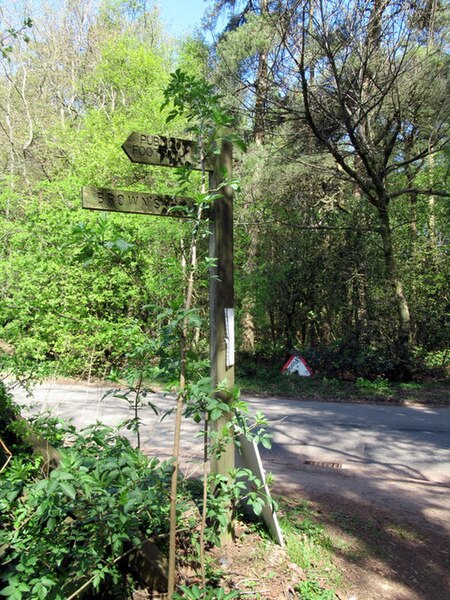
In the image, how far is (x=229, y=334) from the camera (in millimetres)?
3455

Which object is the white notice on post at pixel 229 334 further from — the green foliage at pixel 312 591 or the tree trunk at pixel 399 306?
the tree trunk at pixel 399 306

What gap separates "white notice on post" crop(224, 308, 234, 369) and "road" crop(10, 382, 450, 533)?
0.55 metres

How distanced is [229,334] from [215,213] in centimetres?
87

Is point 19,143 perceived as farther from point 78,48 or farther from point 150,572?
point 150,572

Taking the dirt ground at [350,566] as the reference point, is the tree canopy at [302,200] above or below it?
above

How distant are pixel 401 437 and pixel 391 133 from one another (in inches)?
315

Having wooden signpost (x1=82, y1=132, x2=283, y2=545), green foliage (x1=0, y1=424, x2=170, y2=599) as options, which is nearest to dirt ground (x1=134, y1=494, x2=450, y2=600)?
wooden signpost (x1=82, y1=132, x2=283, y2=545)

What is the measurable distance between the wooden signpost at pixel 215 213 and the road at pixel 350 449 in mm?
405

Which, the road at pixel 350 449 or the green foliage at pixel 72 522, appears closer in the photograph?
the green foliage at pixel 72 522

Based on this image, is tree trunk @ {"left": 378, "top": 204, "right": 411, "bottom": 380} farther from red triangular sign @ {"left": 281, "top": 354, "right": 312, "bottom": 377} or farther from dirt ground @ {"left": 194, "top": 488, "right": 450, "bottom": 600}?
dirt ground @ {"left": 194, "top": 488, "right": 450, "bottom": 600}

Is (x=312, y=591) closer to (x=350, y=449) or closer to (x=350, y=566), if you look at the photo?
(x=350, y=566)

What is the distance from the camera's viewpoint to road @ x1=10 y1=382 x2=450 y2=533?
492cm

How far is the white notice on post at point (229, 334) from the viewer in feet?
11.3

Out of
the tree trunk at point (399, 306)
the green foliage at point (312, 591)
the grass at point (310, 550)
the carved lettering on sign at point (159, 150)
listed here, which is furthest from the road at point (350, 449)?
the tree trunk at point (399, 306)
